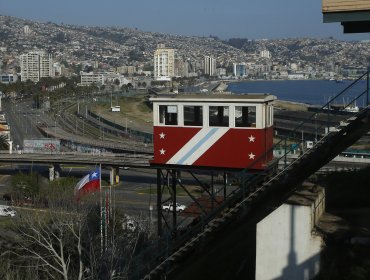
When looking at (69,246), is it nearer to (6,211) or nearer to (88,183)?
(88,183)

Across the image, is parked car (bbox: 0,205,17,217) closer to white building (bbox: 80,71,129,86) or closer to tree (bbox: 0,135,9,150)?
tree (bbox: 0,135,9,150)

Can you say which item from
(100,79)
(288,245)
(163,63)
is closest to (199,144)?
(288,245)

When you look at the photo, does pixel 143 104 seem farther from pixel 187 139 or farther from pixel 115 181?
pixel 187 139

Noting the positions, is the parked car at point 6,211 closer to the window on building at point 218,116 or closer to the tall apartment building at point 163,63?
the window on building at point 218,116

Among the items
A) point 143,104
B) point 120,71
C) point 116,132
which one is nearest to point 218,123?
point 116,132

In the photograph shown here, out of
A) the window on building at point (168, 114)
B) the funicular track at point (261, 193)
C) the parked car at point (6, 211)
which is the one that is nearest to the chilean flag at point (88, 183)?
the parked car at point (6, 211)
